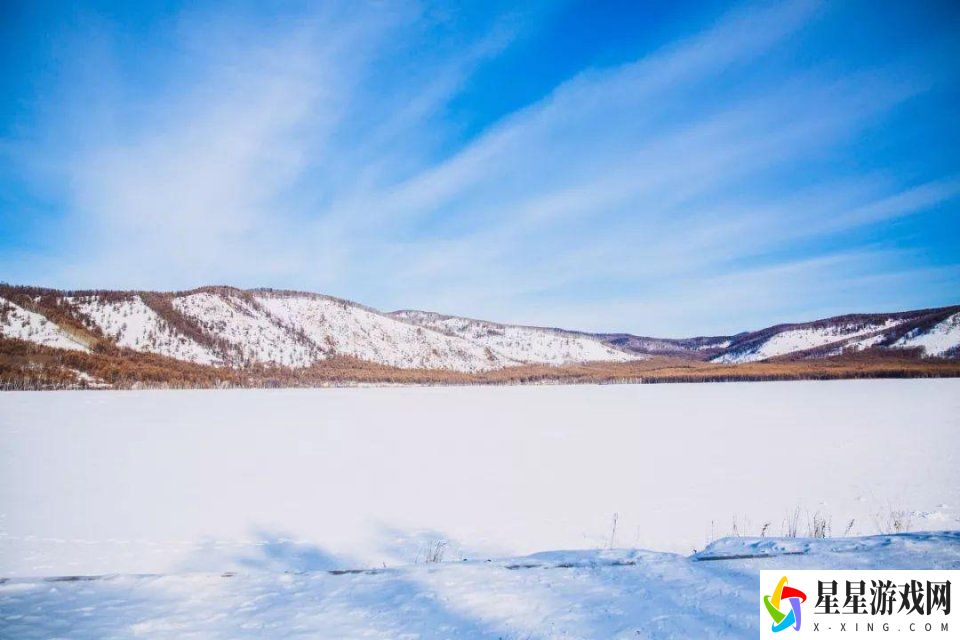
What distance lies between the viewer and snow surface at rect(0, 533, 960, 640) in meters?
3.09

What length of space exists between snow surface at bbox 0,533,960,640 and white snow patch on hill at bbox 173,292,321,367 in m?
62.9

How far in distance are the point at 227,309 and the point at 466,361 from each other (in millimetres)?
37433

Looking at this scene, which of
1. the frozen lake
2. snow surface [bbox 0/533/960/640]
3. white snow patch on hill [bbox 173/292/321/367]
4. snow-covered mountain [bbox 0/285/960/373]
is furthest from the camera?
white snow patch on hill [bbox 173/292/321/367]

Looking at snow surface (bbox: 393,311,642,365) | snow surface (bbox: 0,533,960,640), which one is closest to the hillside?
snow surface (bbox: 393,311,642,365)

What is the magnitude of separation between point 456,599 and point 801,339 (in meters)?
141

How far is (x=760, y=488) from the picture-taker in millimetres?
8961

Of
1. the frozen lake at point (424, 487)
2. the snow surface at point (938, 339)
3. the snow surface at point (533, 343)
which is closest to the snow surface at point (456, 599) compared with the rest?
the frozen lake at point (424, 487)

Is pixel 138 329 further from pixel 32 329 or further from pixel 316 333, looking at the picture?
pixel 316 333

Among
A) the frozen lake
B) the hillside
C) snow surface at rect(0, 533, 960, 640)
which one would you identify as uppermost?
the hillside

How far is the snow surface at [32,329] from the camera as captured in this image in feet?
148

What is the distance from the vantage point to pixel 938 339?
282 ft

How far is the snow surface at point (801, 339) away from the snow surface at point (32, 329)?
4815 inches

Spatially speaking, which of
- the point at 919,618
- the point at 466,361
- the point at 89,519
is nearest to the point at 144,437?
the point at 89,519

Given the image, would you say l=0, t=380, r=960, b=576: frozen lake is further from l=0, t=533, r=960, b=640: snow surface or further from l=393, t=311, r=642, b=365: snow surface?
l=393, t=311, r=642, b=365: snow surface
